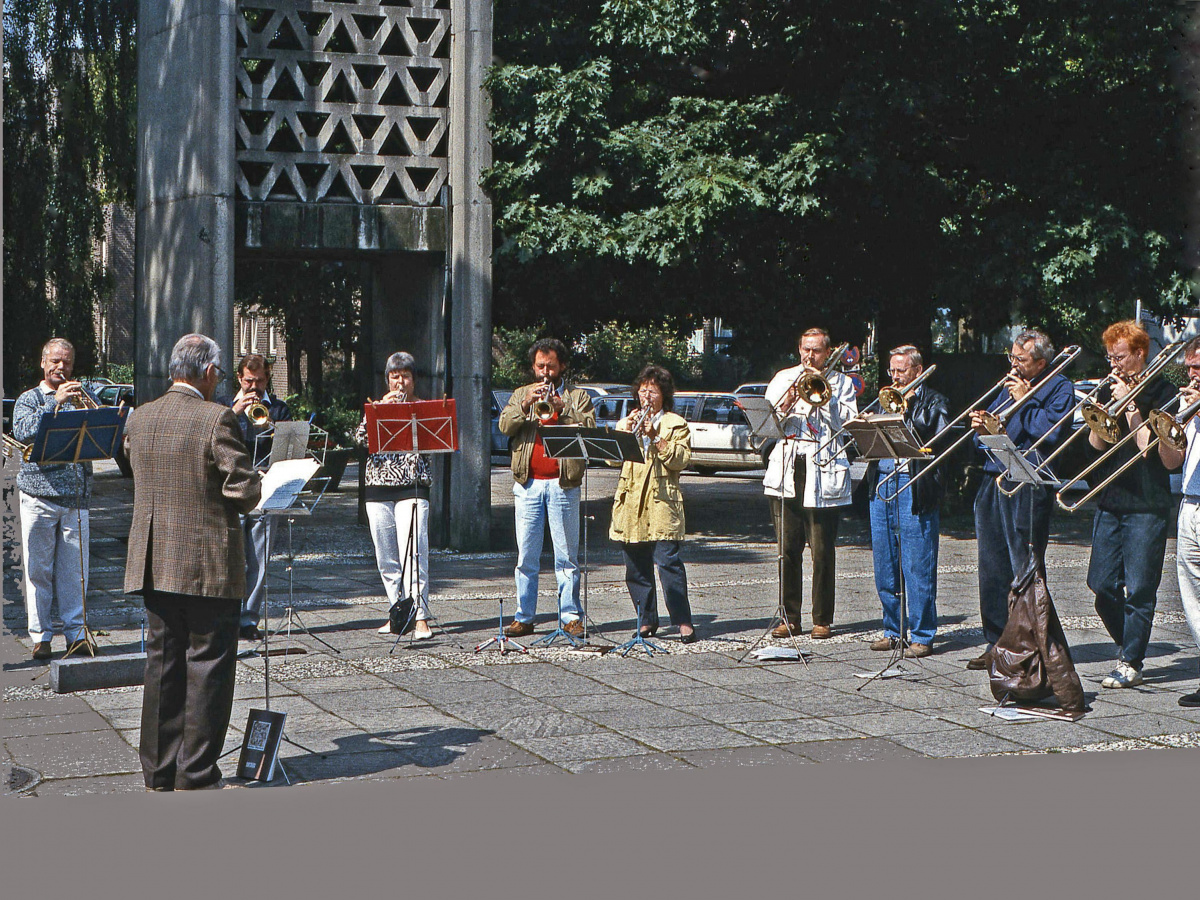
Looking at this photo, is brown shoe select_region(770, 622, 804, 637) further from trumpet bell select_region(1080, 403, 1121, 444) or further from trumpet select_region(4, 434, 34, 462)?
trumpet select_region(4, 434, 34, 462)

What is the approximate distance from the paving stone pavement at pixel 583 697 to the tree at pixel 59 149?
958 centimetres

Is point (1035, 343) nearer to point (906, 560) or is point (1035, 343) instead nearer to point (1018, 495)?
point (1018, 495)

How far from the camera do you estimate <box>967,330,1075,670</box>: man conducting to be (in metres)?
7.91

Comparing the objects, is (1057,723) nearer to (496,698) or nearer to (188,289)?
(496,698)

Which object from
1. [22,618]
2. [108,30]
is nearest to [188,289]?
[22,618]

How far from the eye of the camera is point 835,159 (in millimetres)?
14039

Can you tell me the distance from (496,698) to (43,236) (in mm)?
15214

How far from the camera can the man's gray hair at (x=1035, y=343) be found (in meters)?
7.99

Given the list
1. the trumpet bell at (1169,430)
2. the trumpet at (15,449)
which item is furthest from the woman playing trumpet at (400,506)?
the trumpet bell at (1169,430)

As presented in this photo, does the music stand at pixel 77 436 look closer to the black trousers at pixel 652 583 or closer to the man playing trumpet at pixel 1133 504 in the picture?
the black trousers at pixel 652 583

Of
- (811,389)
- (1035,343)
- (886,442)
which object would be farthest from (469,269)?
(1035,343)

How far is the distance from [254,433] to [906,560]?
13.9ft

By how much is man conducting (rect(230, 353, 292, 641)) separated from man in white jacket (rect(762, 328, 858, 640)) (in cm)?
321

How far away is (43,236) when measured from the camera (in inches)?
787
